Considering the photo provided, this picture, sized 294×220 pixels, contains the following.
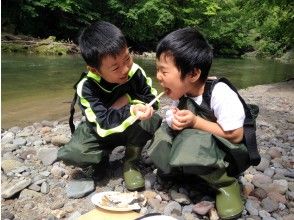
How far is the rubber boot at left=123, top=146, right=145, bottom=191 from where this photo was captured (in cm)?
236

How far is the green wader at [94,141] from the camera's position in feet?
7.93

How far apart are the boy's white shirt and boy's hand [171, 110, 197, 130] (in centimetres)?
13

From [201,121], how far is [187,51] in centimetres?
38

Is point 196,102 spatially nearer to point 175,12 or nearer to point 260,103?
point 260,103

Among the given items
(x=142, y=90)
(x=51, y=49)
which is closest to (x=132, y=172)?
(x=142, y=90)

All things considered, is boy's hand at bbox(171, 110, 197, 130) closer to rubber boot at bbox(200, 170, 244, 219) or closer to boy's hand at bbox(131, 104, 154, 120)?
boy's hand at bbox(131, 104, 154, 120)

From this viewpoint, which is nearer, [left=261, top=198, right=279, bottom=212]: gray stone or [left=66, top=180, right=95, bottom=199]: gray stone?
[left=261, top=198, right=279, bottom=212]: gray stone

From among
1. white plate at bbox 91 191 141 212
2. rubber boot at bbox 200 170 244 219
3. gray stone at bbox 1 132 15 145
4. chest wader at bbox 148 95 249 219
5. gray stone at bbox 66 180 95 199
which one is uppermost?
chest wader at bbox 148 95 249 219

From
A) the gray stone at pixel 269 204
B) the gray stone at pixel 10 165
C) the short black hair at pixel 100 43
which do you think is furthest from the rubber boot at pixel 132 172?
the gray stone at pixel 10 165

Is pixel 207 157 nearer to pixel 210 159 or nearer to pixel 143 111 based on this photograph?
pixel 210 159

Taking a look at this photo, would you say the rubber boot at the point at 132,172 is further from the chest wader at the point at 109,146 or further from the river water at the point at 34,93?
the river water at the point at 34,93

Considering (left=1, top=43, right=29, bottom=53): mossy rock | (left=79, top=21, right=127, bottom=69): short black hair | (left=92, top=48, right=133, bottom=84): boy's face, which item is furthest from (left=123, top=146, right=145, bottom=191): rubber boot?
(left=1, top=43, right=29, bottom=53): mossy rock

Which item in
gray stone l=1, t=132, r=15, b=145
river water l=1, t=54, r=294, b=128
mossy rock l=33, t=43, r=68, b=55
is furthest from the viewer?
mossy rock l=33, t=43, r=68, b=55

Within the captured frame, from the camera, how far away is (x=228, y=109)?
201cm
